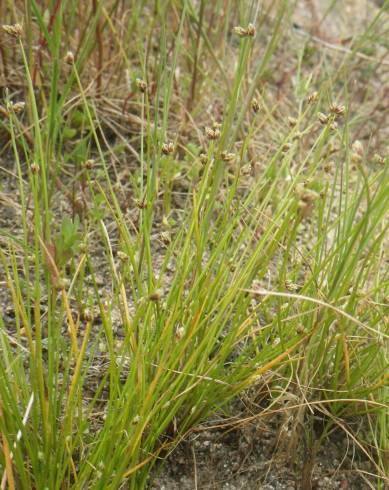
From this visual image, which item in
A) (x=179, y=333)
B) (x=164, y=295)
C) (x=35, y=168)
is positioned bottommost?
(x=164, y=295)

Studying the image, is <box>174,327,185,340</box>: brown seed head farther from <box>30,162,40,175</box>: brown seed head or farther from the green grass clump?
A: <box>30,162,40,175</box>: brown seed head

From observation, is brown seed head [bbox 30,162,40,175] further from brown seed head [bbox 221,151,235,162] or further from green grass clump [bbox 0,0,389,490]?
brown seed head [bbox 221,151,235,162]

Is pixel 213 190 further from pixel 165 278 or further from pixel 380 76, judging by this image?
pixel 380 76

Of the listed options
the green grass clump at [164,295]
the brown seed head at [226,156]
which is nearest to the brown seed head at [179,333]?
the green grass clump at [164,295]

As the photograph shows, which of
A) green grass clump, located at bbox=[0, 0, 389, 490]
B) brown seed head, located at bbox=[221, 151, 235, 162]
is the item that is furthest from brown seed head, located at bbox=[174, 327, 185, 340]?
brown seed head, located at bbox=[221, 151, 235, 162]

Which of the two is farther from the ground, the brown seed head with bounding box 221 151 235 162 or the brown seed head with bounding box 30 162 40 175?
the brown seed head with bounding box 221 151 235 162

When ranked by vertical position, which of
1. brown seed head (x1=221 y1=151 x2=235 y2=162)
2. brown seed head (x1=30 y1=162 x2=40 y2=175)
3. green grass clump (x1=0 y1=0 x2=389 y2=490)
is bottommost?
green grass clump (x1=0 y1=0 x2=389 y2=490)

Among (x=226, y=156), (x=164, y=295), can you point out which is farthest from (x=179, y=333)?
(x=164, y=295)

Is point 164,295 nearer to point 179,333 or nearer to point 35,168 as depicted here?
point 179,333

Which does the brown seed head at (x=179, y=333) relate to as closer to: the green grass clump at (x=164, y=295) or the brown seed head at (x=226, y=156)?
the green grass clump at (x=164, y=295)
